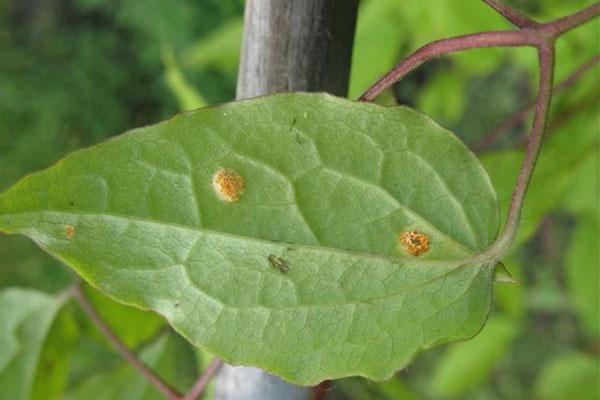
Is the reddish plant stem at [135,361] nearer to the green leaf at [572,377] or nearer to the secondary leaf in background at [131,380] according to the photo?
the secondary leaf in background at [131,380]

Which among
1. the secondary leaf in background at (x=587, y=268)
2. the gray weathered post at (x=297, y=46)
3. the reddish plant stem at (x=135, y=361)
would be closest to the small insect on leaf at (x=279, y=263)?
the gray weathered post at (x=297, y=46)

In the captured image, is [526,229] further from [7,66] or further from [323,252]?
[7,66]

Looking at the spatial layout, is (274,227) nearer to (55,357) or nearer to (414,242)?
(414,242)

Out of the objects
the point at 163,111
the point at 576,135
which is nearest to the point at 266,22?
the point at 576,135

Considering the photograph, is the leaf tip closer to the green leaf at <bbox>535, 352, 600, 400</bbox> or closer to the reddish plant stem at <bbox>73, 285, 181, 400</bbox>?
the reddish plant stem at <bbox>73, 285, 181, 400</bbox>

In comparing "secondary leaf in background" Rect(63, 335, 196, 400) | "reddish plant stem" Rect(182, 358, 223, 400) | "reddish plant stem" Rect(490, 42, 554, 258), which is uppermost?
"reddish plant stem" Rect(490, 42, 554, 258)

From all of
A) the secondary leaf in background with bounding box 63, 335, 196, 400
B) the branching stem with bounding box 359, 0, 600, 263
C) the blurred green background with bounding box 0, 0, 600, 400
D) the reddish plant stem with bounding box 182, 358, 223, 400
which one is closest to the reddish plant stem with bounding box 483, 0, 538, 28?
the branching stem with bounding box 359, 0, 600, 263
